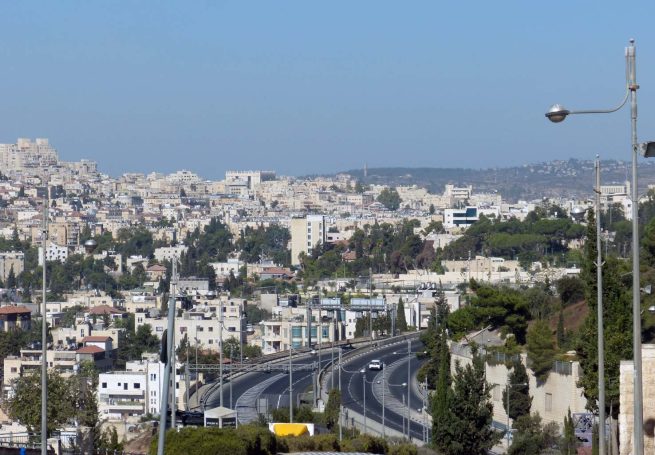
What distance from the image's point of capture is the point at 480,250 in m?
123

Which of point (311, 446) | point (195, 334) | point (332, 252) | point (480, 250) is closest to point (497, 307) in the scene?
point (311, 446)

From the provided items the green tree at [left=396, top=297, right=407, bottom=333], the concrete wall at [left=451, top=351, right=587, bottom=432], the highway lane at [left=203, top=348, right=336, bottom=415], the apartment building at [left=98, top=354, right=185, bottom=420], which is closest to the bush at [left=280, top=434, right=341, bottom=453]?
the concrete wall at [left=451, top=351, right=587, bottom=432]

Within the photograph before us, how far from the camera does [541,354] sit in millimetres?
40594

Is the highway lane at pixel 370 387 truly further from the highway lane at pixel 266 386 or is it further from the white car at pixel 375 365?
the highway lane at pixel 266 386

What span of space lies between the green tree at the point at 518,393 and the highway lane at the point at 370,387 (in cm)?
228

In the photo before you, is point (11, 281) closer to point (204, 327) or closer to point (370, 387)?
point (204, 327)

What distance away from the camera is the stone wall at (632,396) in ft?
49.5

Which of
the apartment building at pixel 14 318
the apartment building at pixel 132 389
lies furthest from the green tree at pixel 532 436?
the apartment building at pixel 14 318

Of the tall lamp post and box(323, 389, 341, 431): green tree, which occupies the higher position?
the tall lamp post

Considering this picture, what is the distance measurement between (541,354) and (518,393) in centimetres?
123

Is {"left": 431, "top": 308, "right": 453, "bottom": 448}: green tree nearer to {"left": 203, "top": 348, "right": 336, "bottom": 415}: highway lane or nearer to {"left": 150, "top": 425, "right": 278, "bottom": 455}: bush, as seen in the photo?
{"left": 150, "top": 425, "right": 278, "bottom": 455}: bush

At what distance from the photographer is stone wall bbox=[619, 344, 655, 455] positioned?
15.1 m

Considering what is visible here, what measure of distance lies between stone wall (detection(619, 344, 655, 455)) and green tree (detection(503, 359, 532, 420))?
967 inches

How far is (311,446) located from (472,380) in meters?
8.34
